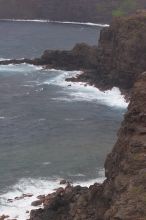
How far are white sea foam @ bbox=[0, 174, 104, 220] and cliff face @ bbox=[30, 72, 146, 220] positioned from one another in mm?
2417

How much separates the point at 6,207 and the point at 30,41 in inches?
4175

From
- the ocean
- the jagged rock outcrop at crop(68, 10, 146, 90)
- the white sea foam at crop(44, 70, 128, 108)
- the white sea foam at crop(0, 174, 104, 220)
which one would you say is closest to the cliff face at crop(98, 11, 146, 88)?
the jagged rock outcrop at crop(68, 10, 146, 90)

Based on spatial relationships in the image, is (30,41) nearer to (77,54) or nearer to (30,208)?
(77,54)

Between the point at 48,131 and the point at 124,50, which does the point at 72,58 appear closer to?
the point at 124,50

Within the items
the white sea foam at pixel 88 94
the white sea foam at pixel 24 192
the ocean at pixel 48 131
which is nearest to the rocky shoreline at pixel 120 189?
the white sea foam at pixel 24 192

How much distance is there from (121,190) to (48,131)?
40.0 metres

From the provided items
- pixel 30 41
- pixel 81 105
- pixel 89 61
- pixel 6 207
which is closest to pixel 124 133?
pixel 6 207

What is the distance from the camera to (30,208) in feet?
168

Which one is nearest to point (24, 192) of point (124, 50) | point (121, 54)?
point (124, 50)

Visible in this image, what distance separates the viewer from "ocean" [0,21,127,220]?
5728 centimetres

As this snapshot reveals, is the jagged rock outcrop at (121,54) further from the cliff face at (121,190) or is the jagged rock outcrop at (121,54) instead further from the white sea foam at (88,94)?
the cliff face at (121,190)

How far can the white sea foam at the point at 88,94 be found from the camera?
297 ft

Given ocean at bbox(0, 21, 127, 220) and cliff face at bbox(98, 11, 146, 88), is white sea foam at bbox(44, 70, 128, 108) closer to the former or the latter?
ocean at bbox(0, 21, 127, 220)

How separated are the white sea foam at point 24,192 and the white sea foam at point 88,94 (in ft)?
109
